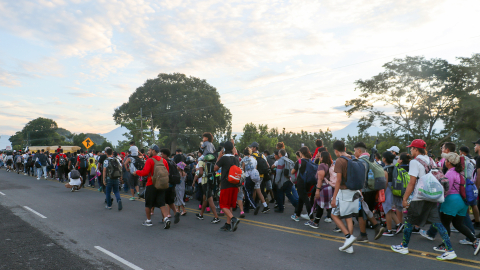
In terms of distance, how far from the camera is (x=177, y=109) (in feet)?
182

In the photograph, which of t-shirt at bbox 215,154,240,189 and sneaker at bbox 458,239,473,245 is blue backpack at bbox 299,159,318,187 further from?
sneaker at bbox 458,239,473,245

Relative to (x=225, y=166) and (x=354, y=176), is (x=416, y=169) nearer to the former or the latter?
(x=354, y=176)

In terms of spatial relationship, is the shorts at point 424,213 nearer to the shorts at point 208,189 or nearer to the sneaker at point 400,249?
the sneaker at point 400,249

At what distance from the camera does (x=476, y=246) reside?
532 centimetres

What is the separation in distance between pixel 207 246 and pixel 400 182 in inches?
163

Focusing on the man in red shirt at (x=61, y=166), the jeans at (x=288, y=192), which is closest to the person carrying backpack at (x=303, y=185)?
the jeans at (x=288, y=192)

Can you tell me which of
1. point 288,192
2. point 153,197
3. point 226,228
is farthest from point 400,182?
point 153,197

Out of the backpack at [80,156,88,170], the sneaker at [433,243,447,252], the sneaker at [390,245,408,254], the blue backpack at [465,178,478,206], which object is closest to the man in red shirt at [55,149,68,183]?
the backpack at [80,156,88,170]

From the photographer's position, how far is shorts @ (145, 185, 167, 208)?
738cm

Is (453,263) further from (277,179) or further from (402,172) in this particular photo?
(277,179)

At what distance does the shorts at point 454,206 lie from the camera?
5.25 m

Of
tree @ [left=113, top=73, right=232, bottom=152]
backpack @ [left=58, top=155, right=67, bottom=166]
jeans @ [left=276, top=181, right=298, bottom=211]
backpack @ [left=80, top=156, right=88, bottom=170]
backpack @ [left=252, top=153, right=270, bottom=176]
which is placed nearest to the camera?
jeans @ [left=276, top=181, right=298, bottom=211]

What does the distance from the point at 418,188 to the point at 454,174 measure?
946mm

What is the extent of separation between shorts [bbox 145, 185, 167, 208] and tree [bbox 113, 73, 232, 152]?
47.5m
